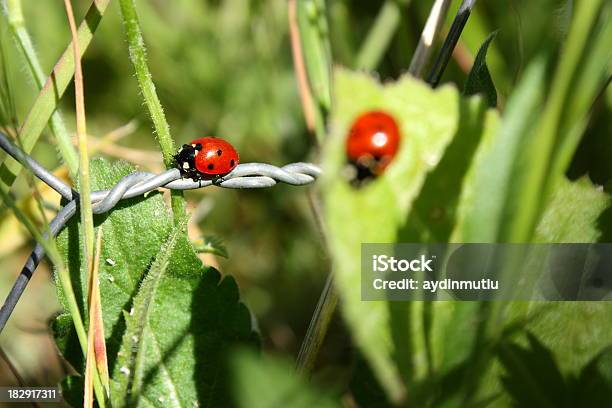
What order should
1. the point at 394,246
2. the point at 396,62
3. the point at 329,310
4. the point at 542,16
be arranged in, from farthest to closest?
the point at 396,62 → the point at 542,16 → the point at 329,310 → the point at 394,246

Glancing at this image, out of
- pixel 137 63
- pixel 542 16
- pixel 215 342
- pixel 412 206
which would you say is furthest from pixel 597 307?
pixel 542 16

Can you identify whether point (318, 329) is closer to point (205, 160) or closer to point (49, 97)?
point (205, 160)

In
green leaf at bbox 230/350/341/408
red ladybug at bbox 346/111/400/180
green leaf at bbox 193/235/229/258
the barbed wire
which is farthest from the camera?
green leaf at bbox 193/235/229/258

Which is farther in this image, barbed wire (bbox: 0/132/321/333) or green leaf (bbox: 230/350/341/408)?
barbed wire (bbox: 0/132/321/333)

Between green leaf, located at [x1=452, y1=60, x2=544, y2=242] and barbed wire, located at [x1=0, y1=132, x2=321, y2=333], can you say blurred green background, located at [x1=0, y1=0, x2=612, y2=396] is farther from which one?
green leaf, located at [x1=452, y1=60, x2=544, y2=242]

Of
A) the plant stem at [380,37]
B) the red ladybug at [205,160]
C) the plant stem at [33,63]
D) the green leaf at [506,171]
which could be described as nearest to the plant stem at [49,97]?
the plant stem at [33,63]

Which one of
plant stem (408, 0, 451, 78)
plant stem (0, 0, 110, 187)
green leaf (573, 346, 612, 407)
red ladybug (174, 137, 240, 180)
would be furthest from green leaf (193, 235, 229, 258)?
green leaf (573, 346, 612, 407)

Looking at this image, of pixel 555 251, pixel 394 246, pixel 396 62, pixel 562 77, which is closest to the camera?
pixel 562 77

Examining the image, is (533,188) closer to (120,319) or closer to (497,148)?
(497,148)
